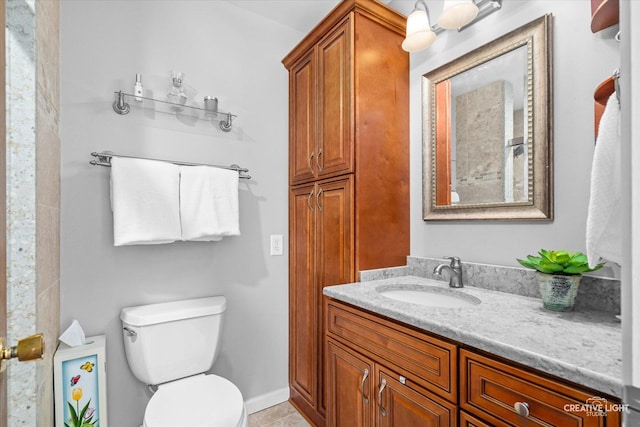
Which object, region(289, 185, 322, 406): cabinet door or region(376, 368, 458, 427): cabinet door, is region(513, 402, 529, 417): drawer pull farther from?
region(289, 185, 322, 406): cabinet door

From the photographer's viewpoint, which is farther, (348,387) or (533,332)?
(348,387)

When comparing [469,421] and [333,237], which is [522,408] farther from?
[333,237]

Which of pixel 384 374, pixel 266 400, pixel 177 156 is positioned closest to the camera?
pixel 384 374

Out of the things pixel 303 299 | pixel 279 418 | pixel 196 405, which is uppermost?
pixel 303 299

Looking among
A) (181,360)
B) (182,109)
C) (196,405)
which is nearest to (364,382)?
(196,405)

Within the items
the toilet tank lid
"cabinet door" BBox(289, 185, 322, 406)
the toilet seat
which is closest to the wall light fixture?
"cabinet door" BBox(289, 185, 322, 406)

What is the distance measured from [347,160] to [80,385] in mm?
1567

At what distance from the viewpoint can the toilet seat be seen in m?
1.10

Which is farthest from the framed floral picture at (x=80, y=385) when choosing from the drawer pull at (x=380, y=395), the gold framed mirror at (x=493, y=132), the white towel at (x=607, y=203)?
the white towel at (x=607, y=203)

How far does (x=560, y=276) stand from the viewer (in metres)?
0.92

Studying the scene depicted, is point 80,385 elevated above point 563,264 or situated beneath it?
situated beneath

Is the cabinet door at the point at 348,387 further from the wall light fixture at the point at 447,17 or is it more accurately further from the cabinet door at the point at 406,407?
the wall light fixture at the point at 447,17

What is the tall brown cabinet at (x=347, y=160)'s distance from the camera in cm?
145

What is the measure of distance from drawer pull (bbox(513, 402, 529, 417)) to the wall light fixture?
4.51ft
